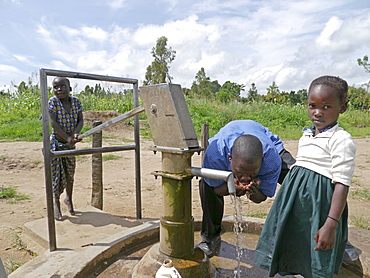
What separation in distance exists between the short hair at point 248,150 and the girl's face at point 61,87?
71.3 inches

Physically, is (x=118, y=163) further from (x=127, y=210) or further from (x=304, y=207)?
(x=304, y=207)

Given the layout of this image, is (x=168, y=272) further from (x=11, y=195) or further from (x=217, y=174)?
(x=11, y=195)

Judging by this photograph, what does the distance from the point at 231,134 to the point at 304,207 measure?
0.63m

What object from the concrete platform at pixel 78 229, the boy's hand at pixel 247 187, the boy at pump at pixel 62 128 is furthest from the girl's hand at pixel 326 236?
the boy at pump at pixel 62 128

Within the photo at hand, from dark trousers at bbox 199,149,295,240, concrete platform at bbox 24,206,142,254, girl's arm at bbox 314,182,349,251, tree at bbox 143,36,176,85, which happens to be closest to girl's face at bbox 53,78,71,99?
concrete platform at bbox 24,206,142,254

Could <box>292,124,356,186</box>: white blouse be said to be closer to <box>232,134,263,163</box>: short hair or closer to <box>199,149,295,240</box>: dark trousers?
<box>232,134,263,163</box>: short hair

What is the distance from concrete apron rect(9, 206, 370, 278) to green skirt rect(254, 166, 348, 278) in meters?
0.37

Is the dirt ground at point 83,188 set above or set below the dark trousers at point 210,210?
below

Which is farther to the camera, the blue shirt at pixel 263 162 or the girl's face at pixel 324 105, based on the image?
the blue shirt at pixel 263 162

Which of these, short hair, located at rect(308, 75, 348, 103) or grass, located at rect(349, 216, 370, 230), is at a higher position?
short hair, located at rect(308, 75, 348, 103)

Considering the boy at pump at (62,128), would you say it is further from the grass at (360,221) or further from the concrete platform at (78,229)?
the grass at (360,221)

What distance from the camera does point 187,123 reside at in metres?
1.32

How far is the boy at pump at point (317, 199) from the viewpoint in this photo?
1.24 m

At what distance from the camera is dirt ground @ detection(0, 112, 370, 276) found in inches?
109
